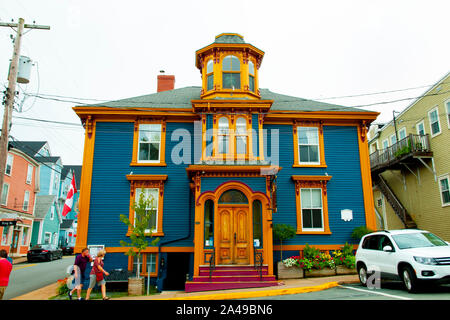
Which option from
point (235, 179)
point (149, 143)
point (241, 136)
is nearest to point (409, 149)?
point (241, 136)

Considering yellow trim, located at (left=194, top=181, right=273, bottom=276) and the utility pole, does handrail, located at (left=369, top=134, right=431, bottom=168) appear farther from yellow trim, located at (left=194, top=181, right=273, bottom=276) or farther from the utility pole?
the utility pole

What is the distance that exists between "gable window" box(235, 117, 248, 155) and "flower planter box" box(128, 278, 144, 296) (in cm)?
740

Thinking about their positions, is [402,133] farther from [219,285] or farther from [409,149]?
[219,285]

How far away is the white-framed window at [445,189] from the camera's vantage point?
20.2 meters

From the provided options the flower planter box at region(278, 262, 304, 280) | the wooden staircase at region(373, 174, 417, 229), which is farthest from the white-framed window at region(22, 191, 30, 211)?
the wooden staircase at region(373, 174, 417, 229)

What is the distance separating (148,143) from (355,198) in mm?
11153

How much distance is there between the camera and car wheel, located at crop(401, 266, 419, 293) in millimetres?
9031

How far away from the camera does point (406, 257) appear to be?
31.0ft

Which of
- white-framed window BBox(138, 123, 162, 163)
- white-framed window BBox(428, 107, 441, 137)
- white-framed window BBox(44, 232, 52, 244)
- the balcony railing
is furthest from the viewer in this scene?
white-framed window BBox(44, 232, 52, 244)

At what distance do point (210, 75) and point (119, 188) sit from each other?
25.1ft

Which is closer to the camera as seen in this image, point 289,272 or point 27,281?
point 289,272

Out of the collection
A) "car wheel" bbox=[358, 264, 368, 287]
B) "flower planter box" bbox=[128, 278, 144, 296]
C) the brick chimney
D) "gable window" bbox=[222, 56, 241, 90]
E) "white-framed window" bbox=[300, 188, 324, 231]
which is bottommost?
"flower planter box" bbox=[128, 278, 144, 296]
